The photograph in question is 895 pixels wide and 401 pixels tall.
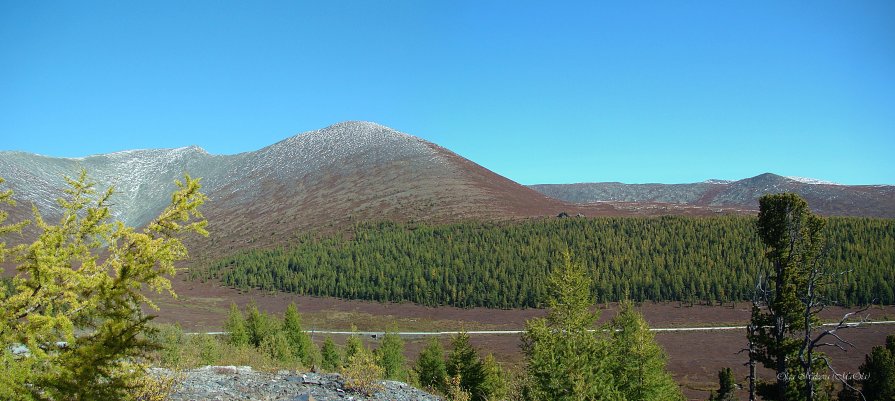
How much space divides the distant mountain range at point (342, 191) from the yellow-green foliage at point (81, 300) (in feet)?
287

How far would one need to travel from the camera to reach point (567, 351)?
16.3 meters

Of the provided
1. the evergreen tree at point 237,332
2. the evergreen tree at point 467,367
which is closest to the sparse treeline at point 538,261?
the evergreen tree at point 237,332

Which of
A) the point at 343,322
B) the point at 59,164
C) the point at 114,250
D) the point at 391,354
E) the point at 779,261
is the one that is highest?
the point at 59,164

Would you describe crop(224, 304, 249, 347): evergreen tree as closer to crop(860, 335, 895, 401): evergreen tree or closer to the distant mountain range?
crop(860, 335, 895, 401): evergreen tree

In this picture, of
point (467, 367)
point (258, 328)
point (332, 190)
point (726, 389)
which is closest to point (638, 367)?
point (467, 367)

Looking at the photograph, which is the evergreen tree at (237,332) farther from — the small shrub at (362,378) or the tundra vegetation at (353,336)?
the small shrub at (362,378)

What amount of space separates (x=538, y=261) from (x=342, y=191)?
60222 mm

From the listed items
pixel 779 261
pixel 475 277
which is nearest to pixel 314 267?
pixel 475 277

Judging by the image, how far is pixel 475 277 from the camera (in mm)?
79062

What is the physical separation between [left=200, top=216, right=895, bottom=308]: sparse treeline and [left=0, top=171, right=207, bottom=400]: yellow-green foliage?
2710 inches

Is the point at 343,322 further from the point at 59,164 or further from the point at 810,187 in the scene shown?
the point at 810,187

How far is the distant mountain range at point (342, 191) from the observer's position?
356 feet

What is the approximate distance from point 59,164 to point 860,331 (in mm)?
227437

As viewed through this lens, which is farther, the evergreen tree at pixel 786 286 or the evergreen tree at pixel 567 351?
the evergreen tree at pixel 786 286
